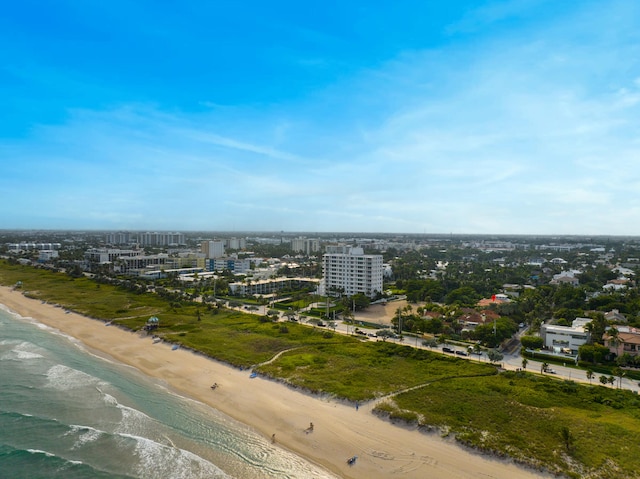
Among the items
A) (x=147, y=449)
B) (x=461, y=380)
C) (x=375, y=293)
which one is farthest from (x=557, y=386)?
(x=375, y=293)

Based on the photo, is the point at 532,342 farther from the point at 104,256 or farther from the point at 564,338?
the point at 104,256

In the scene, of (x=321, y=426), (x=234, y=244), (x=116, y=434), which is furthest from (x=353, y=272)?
(x=234, y=244)

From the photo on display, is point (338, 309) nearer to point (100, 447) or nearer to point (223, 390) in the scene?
point (223, 390)

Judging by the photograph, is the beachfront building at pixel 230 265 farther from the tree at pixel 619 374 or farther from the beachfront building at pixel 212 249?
the tree at pixel 619 374

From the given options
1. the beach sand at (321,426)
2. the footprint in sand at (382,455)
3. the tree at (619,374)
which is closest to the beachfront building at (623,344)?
the tree at (619,374)

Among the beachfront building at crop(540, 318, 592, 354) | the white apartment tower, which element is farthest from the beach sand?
the white apartment tower
